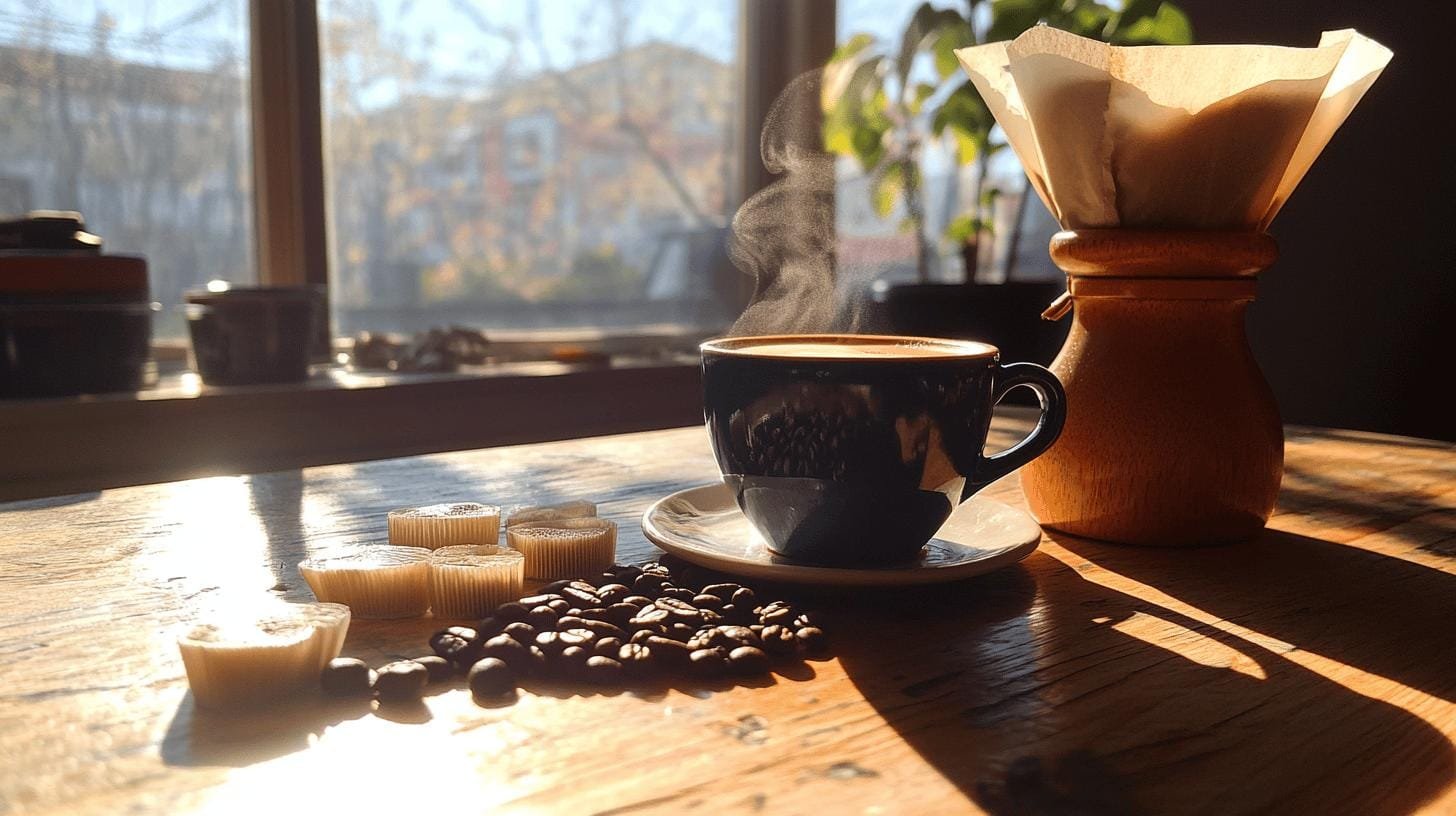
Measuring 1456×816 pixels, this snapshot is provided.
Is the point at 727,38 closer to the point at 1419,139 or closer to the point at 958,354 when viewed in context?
the point at 1419,139

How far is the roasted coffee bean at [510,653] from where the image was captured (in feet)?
1.57

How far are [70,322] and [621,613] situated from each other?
1.48 meters

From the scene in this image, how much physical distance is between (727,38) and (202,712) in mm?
2884

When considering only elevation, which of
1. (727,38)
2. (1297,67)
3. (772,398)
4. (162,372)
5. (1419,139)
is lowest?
(162,372)

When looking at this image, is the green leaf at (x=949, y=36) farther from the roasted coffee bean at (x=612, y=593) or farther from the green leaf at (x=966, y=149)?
the roasted coffee bean at (x=612, y=593)

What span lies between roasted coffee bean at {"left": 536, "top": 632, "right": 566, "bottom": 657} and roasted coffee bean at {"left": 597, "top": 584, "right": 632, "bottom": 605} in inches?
2.6

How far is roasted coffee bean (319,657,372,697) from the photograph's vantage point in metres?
0.45

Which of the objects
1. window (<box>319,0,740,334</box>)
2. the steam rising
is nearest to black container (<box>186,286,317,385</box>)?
window (<box>319,0,740,334</box>)

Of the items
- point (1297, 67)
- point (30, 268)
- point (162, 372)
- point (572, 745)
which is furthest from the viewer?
point (162, 372)

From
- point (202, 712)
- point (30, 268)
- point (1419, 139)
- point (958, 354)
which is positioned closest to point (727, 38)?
point (1419, 139)

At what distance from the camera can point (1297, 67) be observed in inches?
27.1

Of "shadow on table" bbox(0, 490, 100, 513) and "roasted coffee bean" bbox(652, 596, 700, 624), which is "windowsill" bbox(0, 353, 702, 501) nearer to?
"shadow on table" bbox(0, 490, 100, 513)

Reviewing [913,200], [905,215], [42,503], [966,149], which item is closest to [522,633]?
[42,503]

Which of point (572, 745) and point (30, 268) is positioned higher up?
point (30, 268)
